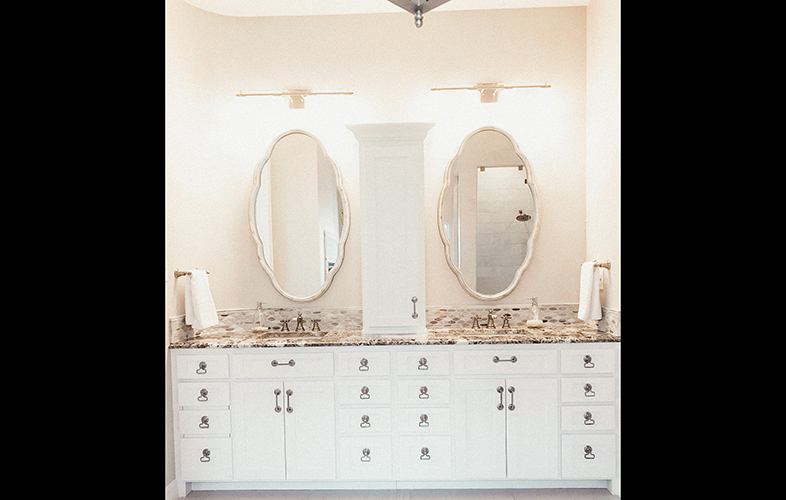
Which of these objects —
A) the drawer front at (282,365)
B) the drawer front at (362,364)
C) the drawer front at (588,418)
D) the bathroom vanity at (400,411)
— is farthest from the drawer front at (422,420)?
the drawer front at (588,418)

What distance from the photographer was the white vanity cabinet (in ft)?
10.7

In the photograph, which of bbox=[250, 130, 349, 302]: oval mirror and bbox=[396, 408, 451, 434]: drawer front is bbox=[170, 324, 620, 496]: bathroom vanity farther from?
bbox=[250, 130, 349, 302]: oval mirror

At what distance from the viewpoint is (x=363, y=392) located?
3295 millimetres

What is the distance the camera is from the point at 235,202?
3.95m

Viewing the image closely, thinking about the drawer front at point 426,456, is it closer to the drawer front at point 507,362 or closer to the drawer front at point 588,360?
the drawer front at point 507,362

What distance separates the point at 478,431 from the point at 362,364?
772mm

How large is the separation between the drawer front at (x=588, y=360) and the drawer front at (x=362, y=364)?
1.03 metres

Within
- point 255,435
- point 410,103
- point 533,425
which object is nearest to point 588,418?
point 533,425

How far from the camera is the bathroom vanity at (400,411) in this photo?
3.26m
